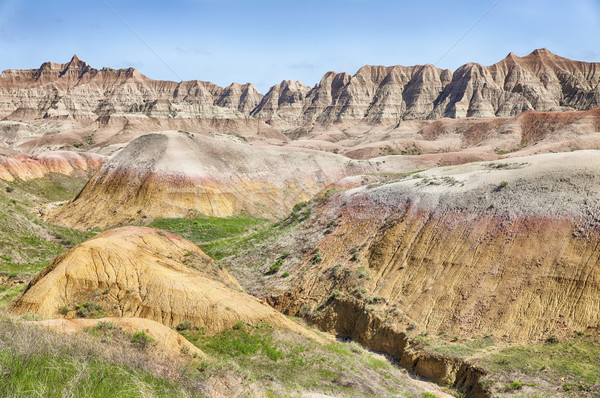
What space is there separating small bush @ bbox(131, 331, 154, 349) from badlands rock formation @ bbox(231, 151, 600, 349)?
1283 centimetres

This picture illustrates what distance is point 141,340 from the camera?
39.7 feet

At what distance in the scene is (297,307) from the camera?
84.2 ft

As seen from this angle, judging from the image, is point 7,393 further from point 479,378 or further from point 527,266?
point 527,266

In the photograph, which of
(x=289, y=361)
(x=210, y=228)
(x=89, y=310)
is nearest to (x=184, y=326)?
(x=89, y=310)

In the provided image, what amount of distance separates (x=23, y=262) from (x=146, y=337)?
2094 cm

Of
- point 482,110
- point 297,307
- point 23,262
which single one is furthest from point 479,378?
point 482,110

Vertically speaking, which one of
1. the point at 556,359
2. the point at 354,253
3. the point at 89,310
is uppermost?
the point at 354,253

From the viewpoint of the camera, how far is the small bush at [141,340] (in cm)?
1187

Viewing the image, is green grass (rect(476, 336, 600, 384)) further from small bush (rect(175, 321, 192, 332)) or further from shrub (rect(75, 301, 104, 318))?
shrub (rect(75, 301, 104, 318))

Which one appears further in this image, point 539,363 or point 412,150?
point 412,150

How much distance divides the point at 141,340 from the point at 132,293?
5121 millimetres

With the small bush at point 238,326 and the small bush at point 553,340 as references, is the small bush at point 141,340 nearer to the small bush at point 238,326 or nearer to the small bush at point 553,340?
the small bush at point 238,326

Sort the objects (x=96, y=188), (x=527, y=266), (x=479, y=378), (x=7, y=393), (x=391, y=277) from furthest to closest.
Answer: (x=96, y=188)
(x=391, y=277)
(x=527, y=266)
(x=479, y=378)
(x=7, y=393)

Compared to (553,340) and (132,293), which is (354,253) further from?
(132,293)
